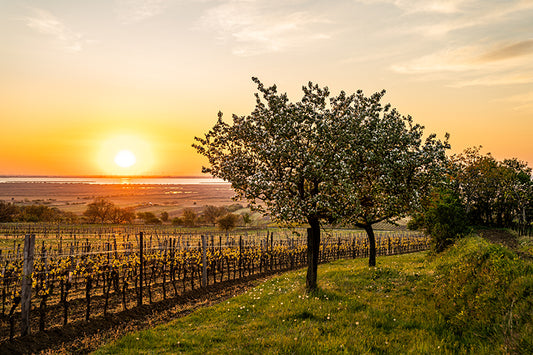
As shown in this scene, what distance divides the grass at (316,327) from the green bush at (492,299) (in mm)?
456

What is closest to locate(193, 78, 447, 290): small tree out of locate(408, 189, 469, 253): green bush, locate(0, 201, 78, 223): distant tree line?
locate(408, 189, 469, 253): green bush

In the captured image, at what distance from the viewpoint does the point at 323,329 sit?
11172mm

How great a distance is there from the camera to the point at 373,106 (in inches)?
733

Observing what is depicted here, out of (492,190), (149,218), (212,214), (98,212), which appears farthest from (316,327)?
(98,212)

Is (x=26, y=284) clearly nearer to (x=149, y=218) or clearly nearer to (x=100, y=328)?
(x=100, y=328)

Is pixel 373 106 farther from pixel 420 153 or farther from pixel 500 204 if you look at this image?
pixel 500 204

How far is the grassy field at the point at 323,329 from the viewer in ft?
31.2

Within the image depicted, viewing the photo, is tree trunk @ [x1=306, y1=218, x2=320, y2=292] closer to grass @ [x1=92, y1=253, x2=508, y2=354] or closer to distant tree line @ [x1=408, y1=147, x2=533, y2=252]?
grass @ [x1=92, y1=253, x2=508, y2=354]

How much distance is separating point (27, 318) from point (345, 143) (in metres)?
14.6


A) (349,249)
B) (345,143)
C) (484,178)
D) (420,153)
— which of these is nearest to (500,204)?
(484,178)

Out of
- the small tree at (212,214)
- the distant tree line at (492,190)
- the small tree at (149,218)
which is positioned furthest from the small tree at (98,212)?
the distant tree line at (492,190)

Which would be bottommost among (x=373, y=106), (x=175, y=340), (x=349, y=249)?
(x=349, y=249)

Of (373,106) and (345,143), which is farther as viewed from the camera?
(373,106)

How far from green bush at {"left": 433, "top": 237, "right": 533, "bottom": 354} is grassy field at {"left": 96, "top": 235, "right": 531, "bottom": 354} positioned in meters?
0.13
